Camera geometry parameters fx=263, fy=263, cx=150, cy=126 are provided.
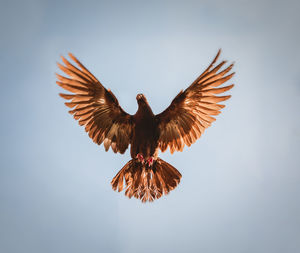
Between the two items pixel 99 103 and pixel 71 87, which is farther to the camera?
pixel 99 103

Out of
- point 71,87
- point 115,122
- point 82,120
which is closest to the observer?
point 71,87

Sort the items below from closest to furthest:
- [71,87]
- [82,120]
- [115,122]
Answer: [71,87], [82,120], [115,122]

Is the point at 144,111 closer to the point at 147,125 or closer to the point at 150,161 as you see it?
the point at 147,125

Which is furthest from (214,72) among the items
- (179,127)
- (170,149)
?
(170,149)

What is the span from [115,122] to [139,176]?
4.35ft

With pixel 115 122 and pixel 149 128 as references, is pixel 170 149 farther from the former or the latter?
pixel 115 122

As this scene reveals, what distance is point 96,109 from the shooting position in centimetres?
568

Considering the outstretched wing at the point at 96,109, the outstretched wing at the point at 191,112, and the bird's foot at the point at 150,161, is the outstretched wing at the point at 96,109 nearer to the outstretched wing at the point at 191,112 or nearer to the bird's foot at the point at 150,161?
the bird's foot at the point at 150,161

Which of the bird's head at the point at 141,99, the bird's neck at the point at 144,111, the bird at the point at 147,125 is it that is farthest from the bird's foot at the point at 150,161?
the bird's head at the point at 141,99

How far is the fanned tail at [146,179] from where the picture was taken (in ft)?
18.9

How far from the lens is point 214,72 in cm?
532

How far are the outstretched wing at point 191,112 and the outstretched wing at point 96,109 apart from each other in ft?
2.78

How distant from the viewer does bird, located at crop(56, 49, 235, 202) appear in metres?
5.51

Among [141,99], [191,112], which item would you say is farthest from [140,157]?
[191,112]
